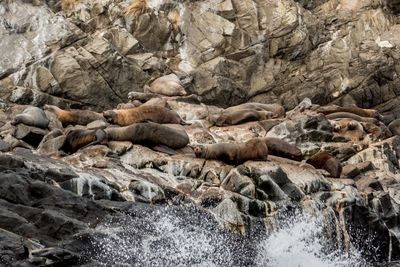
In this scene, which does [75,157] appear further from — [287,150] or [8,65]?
[8,65]

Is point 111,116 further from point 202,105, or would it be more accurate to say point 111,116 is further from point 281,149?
point 202,105

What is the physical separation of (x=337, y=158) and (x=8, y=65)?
1419 centimetres

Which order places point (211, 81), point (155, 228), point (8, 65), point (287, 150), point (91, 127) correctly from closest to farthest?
point (155, 228) < point (91, 127) < point (287, 150) < point (8, 65) < point (211, 81)

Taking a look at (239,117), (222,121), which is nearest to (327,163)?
(239,117)

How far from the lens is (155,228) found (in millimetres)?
12383

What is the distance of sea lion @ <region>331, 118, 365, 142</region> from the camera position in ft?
71.8

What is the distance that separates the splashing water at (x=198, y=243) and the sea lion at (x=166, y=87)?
1129 centimetres

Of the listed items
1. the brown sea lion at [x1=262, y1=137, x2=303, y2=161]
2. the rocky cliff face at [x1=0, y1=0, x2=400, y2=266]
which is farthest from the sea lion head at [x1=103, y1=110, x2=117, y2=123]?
the brown sea lion at [x1=262, y1=137, x2=303, y2=161]

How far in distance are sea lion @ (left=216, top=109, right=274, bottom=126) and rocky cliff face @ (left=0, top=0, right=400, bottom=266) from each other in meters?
0.35

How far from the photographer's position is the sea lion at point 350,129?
21.9 meters

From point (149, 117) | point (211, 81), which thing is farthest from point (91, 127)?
point (211, 81)

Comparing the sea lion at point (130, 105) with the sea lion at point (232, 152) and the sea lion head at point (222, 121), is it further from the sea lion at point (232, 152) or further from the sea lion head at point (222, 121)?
the sea lion at point (232, 152)

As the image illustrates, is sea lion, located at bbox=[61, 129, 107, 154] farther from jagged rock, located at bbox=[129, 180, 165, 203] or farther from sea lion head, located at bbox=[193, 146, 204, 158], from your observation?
jagged rock, located at bbox=[129, 180, 165, 203]

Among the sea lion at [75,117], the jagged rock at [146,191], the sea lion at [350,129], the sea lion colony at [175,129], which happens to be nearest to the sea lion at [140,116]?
the sea lion colony at [175,129]
